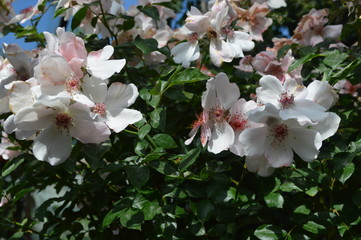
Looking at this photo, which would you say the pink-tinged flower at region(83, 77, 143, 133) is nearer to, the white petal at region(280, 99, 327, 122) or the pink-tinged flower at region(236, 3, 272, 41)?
the white petal at region(280, 99, 327, 122)

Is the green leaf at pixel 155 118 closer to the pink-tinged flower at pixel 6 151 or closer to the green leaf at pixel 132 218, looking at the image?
the green leaf at pixel 132 218

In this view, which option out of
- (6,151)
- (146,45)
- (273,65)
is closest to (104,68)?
(146,45)


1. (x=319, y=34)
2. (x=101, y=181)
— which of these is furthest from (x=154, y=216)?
(x=319, y=34)

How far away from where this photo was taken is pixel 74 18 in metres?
1.26

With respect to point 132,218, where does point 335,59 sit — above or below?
above

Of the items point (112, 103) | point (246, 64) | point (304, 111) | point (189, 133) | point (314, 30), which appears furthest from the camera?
point (314, 30)

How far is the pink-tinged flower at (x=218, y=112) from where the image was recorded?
0.94 m

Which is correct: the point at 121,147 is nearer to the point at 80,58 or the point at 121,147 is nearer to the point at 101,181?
the point at 101,181

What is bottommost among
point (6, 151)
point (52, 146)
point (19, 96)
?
point (6, 151)

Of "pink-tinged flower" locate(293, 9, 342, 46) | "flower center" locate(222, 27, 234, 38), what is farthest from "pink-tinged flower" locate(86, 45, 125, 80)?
"pink-tinged flower" locate(293, 9, 342, 46)

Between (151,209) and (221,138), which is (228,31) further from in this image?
(151,209)

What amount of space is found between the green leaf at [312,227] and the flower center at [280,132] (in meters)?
0.22

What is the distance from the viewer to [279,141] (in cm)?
91

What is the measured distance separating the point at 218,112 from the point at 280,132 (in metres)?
0.14
